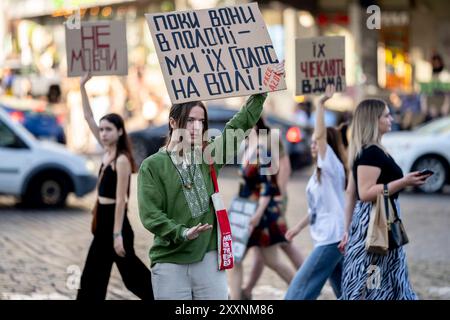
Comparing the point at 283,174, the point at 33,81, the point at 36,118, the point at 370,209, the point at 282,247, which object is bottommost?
the point at 282,247

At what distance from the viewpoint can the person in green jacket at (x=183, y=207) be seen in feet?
18.9

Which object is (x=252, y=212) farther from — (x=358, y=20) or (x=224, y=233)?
(x=358, y=20)

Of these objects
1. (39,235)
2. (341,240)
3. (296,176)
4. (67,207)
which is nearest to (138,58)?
(296,176)

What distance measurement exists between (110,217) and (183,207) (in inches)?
74.1

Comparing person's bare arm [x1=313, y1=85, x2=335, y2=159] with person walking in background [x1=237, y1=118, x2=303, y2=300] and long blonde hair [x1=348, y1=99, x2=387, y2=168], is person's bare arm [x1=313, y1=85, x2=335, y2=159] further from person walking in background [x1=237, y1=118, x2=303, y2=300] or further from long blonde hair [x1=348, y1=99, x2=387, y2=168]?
person walking in background [x1=237, y1=118, x2=303, y2=300]

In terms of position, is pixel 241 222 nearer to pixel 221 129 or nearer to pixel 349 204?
pixel 349 204

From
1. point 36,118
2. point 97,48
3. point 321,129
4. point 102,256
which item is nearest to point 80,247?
point 102,256

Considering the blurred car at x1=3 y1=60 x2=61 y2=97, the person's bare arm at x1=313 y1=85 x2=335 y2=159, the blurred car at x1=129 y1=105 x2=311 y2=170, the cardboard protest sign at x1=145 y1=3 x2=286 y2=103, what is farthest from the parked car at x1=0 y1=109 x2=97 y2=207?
the blurred car at x1=3 y1=60 x2=61 y2=97

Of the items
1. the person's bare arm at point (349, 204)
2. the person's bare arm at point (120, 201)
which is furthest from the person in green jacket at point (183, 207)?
the person's bare arm at point (120, 201)

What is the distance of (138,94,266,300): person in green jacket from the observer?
5750mm

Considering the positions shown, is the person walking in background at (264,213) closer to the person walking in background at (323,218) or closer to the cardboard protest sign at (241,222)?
the cardboard protest sign at (241,222)

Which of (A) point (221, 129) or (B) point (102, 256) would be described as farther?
(A) point (221, 129)

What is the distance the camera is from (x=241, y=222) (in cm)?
883

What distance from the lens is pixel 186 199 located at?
227 inches
